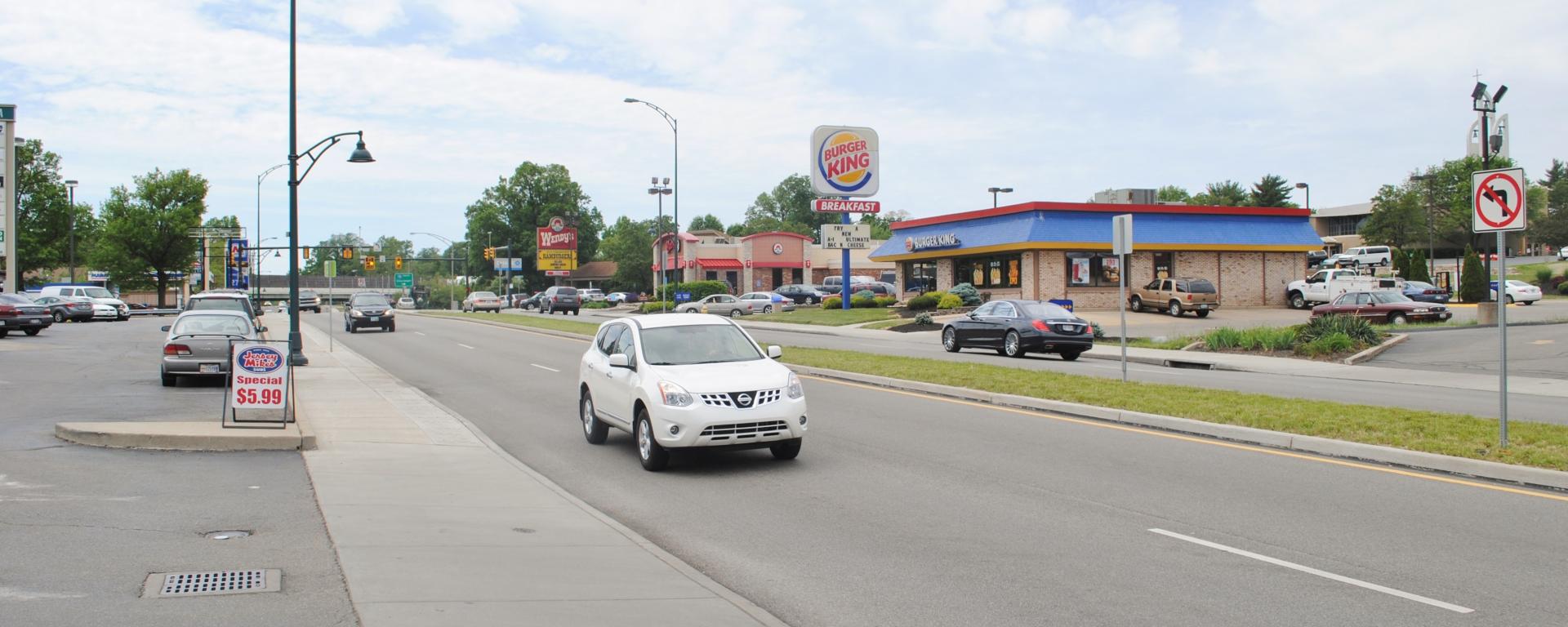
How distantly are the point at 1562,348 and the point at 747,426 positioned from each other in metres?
22.0

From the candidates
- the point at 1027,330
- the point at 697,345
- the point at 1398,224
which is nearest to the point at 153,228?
the point at 1027,330

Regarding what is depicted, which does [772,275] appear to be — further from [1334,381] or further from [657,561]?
[657,561]

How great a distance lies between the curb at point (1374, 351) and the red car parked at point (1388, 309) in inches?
300

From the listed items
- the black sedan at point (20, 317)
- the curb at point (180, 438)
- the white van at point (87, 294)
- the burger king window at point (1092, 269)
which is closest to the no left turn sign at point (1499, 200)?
the curb at point (180, 438)

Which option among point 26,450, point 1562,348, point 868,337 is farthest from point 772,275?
point 26,450

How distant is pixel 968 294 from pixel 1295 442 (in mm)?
37321

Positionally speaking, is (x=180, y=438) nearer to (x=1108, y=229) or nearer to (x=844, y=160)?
(x=844, y=160)

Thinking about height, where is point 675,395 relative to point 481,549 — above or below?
above

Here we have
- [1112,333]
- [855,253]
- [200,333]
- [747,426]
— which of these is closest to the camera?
[747,426]

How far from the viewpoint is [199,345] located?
18734mm

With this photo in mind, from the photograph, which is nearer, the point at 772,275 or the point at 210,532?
the point at 210,532

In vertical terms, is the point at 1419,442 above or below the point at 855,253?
below

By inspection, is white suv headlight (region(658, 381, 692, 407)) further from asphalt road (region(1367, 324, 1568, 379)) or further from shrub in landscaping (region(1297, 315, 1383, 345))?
shrub in landscaping (region(1297, 315, 1383, 345))

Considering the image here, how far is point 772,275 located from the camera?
3467 inches
